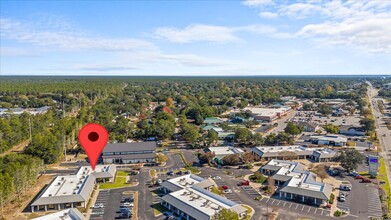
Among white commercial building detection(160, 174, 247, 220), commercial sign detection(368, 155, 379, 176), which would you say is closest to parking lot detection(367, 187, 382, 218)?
commercial sign detection(368, 155, 379, 176)

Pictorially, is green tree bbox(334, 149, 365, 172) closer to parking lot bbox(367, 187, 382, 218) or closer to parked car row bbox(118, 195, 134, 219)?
parking lot bbox(367, 187, 382, 218)

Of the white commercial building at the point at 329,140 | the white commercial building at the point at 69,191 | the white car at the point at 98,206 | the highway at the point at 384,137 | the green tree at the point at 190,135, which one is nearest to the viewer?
the white commercial building at the point at 69,191

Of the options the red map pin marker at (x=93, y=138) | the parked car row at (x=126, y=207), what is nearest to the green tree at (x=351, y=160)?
the parked car row at (x=126, y=207)

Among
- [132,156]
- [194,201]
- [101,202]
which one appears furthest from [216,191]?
[132,156]

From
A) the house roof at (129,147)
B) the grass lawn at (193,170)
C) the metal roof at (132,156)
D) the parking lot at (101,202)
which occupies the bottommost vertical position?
the parking lot at (101,202)

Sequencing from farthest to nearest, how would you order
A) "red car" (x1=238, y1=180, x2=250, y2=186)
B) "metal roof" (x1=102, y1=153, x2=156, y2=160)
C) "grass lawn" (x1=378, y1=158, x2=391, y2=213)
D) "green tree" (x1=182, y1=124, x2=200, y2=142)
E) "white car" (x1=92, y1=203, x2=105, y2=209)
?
1. "green tree" (x1=182, y1=124, x2=200, y2=142)
2. "metal roof" (x1=102, y1=153, x2=156, y2=160)
3. "red car" (x1=238, y1=180, x2=250, y2=186)
4. "grass lawn" (x1=378, y1=158, x2=391, y2=213)
5. "white car" (x1=92, y1=203, x2=105, y2=209)

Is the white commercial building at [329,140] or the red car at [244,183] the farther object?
the white commercial building at [329,140]

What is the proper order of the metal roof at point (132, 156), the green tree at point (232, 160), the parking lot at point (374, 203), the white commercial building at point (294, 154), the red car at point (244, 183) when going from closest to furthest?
1. the parking lot at point (374, 203)
2. the red car at point (244, 183)
3. the green tree at point (232, 160)
4. the white commercial building at point (294, 154)
5. the metal roof at point (132, 156)

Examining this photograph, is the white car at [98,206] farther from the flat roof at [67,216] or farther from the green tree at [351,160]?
the green tree at [351,160]

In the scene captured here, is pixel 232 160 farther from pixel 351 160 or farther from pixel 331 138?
pixel 331 138

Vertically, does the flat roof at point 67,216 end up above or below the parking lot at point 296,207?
above
